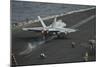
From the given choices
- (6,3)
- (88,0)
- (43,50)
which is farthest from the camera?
(88,0)

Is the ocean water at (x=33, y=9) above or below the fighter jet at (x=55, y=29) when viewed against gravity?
above

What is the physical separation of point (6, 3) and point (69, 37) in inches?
41.1

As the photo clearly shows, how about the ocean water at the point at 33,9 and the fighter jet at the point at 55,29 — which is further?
the fighter jet at the point at 55,29

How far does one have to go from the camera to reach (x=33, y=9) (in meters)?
2.54

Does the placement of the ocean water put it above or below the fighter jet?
above

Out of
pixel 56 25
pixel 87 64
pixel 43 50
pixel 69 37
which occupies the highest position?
pixel 56 25

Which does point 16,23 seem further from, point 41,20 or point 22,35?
point 41,20

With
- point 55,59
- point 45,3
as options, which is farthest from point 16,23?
point 55,59

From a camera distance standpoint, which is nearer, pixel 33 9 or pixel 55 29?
pixel 33 9

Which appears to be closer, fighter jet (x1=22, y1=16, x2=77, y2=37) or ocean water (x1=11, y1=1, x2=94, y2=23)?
ocean water (x1=11, y1=1, x2=94, y2=23)

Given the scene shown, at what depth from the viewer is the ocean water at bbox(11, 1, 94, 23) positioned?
8.04ft

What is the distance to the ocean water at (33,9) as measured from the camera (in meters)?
2.45

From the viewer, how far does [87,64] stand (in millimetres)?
2799

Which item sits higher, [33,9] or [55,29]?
[33,9]
